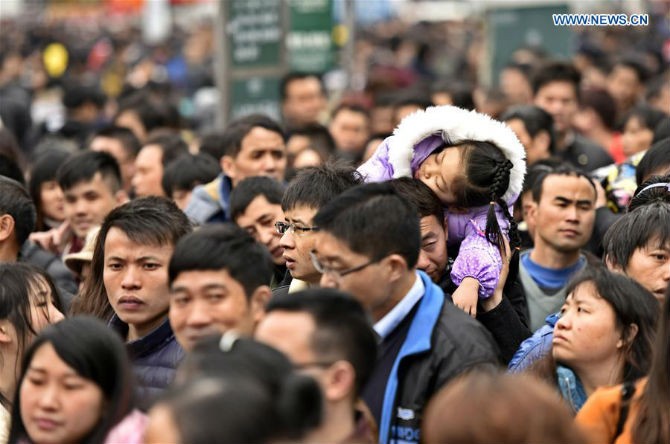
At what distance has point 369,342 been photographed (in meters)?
4.21

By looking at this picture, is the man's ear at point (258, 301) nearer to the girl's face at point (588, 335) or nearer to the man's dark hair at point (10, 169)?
the girl's face at point (588, 335)

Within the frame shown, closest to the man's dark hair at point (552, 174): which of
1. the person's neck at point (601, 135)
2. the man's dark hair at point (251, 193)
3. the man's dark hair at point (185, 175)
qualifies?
the man's dark hair at point (251, 193)

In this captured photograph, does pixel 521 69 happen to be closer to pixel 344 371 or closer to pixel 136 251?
pixel 136 251

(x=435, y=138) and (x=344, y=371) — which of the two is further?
(x=435, y=138)

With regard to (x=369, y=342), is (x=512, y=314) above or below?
below

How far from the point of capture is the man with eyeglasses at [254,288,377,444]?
4043mm

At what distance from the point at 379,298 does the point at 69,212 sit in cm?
427

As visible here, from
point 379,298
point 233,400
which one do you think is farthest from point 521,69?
point 233,400

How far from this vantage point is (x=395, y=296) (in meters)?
4.78

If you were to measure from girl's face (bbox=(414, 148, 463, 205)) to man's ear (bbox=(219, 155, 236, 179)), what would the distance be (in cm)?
311

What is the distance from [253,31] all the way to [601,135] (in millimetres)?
3426

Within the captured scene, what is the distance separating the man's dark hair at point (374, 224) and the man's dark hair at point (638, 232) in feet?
4.60

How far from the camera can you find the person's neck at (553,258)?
7.42 m

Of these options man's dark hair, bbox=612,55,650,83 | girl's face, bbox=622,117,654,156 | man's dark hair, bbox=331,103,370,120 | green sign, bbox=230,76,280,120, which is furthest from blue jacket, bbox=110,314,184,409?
man's dark hair, bbox=612,55,650,83
